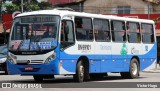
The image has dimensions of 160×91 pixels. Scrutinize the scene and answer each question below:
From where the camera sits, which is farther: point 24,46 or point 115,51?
point 115,51

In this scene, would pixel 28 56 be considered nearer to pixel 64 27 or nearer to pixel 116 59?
pixel 64 27

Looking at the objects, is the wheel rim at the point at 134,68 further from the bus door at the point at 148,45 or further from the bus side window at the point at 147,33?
the bus side window at the point at 147,33

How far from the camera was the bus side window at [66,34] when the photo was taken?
1961 centimetres

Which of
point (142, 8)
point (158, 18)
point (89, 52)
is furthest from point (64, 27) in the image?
point (142, 8)

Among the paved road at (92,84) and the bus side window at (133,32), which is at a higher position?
the bus side window at (133,32)

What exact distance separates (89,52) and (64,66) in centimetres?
202

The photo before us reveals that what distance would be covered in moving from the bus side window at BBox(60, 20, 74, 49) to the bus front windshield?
296mm

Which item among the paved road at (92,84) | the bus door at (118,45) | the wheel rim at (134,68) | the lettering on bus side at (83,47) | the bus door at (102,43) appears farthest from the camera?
the wheel rim at (134,68)

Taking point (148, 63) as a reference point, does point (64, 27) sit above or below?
above

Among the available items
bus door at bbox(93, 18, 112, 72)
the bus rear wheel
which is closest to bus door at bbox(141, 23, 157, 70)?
the bus rear wheel

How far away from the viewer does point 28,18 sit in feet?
66.8

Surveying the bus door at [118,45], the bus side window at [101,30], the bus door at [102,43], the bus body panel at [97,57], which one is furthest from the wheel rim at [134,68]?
the bus side window at [101,30]

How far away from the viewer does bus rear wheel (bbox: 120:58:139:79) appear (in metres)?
24.6

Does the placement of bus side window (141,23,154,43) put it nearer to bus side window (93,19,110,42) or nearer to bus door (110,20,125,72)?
bus door (110,20,125,72)
